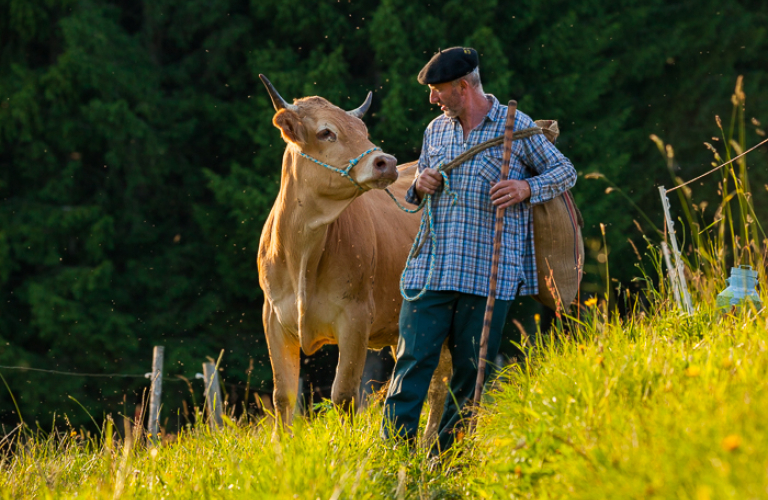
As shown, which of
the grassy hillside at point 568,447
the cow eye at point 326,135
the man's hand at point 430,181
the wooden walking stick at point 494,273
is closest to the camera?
the grassy hillside at point 568,447

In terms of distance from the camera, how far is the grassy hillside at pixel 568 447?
2348 mm

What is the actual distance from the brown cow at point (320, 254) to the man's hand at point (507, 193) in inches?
41.5

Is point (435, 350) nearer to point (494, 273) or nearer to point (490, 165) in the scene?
point (494, 273)

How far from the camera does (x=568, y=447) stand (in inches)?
110

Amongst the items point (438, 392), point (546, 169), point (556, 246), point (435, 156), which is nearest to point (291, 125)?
point (435, 156)

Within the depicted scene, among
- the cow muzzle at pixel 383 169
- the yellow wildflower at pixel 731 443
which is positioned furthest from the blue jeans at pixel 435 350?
the yellow wildflower at pixel 731 443

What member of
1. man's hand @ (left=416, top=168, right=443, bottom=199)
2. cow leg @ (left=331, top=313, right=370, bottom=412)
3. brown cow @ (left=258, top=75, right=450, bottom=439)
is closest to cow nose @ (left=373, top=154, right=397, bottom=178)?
brown cow @ (left=258, top=75, right=450, bottom=439)

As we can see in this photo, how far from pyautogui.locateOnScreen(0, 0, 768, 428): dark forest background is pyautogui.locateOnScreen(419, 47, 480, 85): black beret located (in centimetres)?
890

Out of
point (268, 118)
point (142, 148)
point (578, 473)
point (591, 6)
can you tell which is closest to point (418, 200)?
point (578, 473)

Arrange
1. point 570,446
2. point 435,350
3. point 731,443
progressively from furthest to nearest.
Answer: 1. point 435,350
2. point 570,446
3. point 731,443

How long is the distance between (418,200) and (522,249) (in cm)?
61

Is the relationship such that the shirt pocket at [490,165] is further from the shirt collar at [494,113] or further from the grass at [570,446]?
the grass at [570,446]

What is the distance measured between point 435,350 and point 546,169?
1058mm

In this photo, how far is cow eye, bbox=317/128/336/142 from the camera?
5.01 meters
